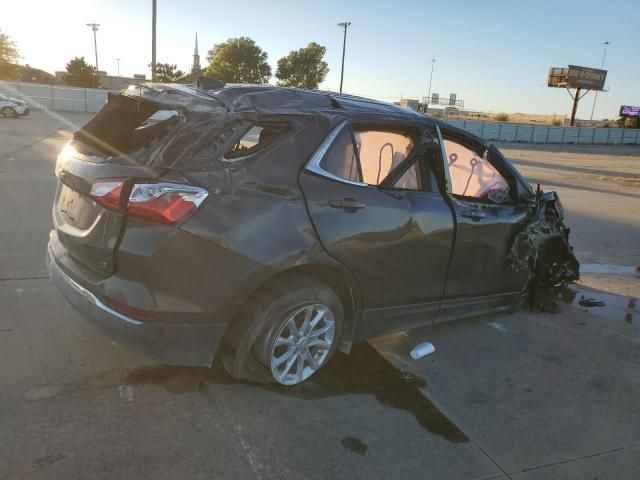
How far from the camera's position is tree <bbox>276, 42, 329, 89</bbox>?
65.2 meters

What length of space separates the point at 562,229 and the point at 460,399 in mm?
2550

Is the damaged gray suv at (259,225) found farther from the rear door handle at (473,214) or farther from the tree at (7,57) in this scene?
the tree at (7,57)

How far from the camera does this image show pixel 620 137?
171ft

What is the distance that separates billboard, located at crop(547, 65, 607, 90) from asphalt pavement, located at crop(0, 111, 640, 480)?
251 ft

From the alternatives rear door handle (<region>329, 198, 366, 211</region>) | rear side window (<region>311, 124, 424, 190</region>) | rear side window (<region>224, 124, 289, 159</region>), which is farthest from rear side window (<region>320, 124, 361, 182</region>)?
rear side window (<region>224, 124, 289, 159</region>)

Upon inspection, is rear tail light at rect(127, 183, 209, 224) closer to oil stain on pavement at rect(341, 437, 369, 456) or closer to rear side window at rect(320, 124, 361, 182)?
rear side window at rect(320, 124, 361, 182)

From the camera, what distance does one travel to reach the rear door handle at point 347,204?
2930mm

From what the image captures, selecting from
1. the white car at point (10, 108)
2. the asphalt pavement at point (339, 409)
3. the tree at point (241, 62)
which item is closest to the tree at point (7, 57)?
the tree at point (241, 62)

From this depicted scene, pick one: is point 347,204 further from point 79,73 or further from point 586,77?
point 586,77

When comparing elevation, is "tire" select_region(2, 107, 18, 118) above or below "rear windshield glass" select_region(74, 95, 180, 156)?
below

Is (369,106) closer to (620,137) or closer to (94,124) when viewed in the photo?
(94,124)

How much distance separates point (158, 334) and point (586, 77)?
80.9 metres

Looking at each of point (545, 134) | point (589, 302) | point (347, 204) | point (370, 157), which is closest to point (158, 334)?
point (347, 204)

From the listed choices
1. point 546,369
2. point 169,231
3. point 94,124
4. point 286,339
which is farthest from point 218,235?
point 546,369
